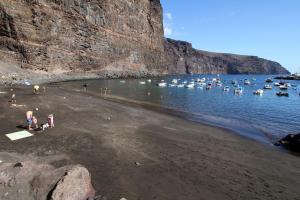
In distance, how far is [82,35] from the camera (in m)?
97.2

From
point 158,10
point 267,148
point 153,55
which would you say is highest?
point 158,10

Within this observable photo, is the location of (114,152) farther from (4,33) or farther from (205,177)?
(4,33)

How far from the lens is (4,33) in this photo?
74312 millimetres

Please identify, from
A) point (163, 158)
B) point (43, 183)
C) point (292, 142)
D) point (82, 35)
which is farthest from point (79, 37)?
point (43, 183)

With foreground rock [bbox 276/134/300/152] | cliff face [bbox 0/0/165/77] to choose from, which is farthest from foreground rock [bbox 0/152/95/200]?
cliff face [bbox 0/0/165/77]

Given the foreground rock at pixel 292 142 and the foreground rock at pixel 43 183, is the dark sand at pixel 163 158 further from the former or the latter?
the foreground rock at pixel 43 183

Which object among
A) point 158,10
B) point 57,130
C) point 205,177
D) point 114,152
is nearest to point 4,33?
point 57,130

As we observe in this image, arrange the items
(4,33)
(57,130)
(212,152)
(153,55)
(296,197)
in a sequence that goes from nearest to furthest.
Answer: (296,197), (212,152), (57,130), (4,33), (153,55)

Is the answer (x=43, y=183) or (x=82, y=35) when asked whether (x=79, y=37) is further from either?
(x=43, y=183)

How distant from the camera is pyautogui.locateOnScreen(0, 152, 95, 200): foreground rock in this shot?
9641 mm

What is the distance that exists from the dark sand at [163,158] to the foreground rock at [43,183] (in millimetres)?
1971

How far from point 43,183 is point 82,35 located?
304 feet

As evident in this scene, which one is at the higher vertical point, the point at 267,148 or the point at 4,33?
the point at 4,33

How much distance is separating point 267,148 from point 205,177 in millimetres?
9645
